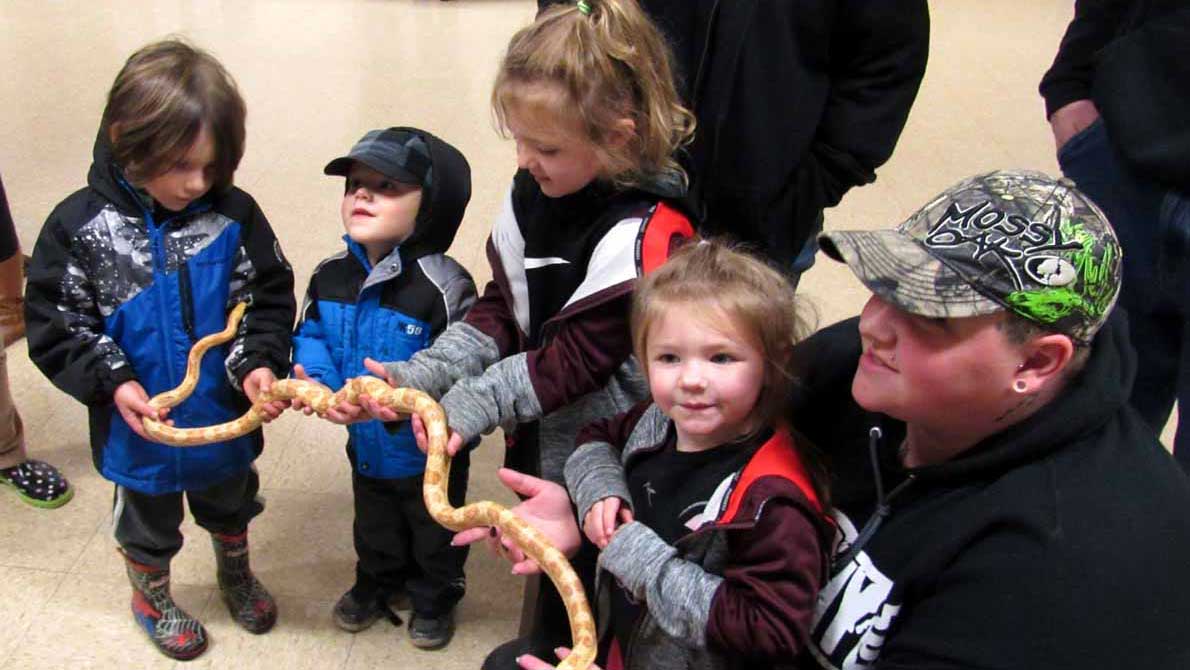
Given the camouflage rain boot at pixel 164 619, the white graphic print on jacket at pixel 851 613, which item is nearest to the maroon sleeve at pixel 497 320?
the white graphic print on jacket at pixel 851 613

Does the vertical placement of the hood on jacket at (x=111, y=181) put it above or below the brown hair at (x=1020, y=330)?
below

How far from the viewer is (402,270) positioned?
182 cm

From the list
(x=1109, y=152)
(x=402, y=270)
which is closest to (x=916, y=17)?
(x=1109, y=152)

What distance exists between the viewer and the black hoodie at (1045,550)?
95 cm

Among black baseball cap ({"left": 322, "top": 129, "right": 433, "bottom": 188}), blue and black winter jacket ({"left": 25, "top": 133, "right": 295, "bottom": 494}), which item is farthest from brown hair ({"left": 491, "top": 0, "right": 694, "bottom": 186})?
blue and black winter jacket ({"left": 25, "top": 133, "right": 295, "bottom": 494})

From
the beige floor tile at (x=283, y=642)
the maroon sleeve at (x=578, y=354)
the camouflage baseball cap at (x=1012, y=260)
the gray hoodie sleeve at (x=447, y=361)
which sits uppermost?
the camouflage baseball cap at (x=1012, y=260)

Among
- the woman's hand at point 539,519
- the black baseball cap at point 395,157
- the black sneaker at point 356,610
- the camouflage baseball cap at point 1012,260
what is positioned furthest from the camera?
the black sneaker at point 356,610

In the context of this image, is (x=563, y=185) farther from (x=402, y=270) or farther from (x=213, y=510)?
(x=213, y=510)

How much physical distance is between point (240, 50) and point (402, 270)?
15.1ft

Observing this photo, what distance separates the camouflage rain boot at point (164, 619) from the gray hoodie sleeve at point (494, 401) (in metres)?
1.00

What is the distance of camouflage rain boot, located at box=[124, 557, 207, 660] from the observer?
210cm

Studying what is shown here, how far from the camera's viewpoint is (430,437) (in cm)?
154

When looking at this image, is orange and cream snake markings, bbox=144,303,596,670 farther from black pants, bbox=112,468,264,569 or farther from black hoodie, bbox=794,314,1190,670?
black hoodie, bbox=794,314,1190,670

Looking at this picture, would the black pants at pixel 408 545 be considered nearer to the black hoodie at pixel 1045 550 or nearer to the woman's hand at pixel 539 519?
the woman's hand at pixel 539 519
